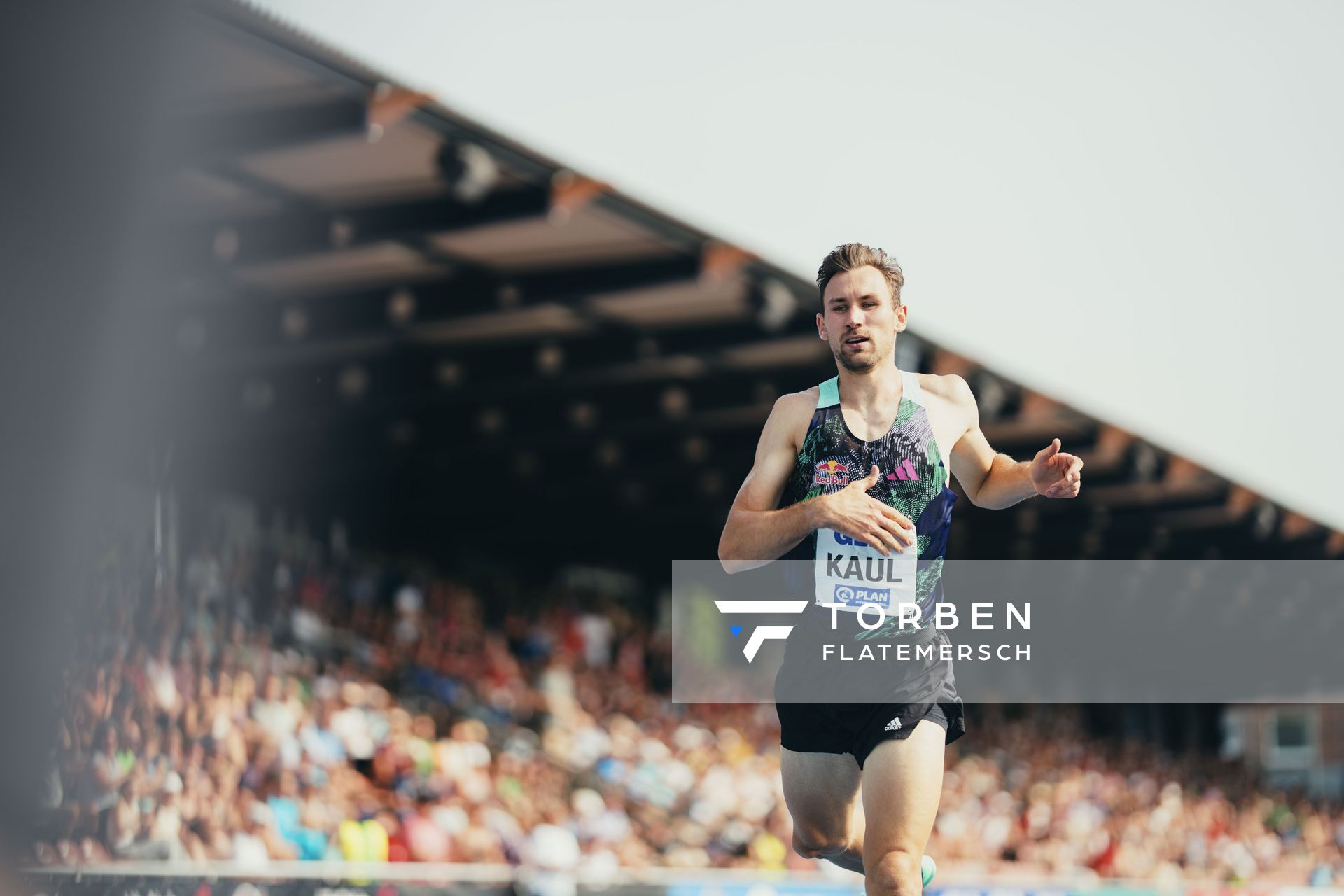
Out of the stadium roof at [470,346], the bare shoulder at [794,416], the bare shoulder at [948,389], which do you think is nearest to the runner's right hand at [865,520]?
the bare shoulder at [794,416]

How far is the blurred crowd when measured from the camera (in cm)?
920

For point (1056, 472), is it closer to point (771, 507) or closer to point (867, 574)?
point (867, 574)

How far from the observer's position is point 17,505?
5246 millimetres

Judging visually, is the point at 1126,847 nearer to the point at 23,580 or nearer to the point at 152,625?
the point at 152,625

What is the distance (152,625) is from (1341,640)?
1100 inches

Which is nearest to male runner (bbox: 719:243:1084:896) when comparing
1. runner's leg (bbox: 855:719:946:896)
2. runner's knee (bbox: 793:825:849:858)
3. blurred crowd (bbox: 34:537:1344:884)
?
runner's leg (bbox: 855:719:946:896)

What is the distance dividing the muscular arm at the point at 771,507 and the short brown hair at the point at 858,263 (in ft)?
1.23

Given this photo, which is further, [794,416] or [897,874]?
[794,416]

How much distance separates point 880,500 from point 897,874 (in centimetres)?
109

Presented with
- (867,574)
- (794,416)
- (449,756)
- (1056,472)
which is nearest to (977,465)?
(1056,472)

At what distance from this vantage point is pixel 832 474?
14.9ft

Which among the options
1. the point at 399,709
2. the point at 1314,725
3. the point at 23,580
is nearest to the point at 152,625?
the point at 399,709

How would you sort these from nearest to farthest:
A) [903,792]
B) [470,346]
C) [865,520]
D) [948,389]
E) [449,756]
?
[865,520] < [903,792] < [948,389] < [449,756] < [470,346]

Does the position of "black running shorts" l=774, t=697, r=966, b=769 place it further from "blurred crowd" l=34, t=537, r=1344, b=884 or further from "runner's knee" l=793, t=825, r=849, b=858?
"blurred crowd" l=34, t=537, r=1344, b=884
